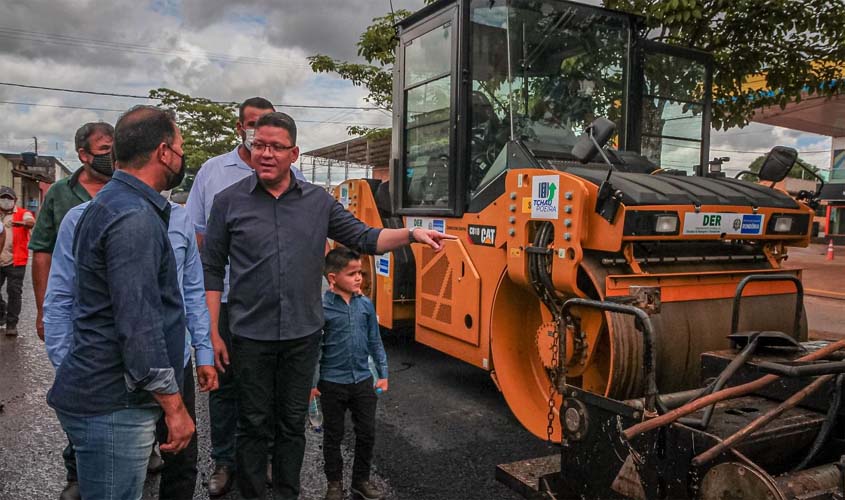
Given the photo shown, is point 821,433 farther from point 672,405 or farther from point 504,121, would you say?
point 504,121

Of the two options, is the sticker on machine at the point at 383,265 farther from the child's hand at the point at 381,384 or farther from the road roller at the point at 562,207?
the child's hand at the point at 381,384

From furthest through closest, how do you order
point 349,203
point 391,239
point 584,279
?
point 349,203
point 584,279
point 391,239

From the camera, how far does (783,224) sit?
4148mm

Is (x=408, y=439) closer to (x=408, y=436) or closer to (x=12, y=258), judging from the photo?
(x=408, y=436)

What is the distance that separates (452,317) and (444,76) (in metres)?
1.84

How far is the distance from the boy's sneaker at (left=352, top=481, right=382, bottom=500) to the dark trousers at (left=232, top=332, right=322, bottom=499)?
0.45 meters

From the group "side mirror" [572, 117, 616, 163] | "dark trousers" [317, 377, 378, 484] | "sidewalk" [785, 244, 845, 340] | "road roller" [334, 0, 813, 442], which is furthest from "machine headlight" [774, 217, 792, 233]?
"dark trousers" [317, 377, 378, 484]

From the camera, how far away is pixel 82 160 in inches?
141

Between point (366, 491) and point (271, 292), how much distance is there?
47.8 inches

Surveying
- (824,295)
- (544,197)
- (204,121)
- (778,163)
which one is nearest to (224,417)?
(544,197)

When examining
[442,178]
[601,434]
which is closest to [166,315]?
[601,434]

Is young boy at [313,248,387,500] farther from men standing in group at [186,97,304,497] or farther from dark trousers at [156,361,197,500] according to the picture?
dark trousers at [156,361,197,500]

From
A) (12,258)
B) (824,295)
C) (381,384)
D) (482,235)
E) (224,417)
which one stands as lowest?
(824,295)

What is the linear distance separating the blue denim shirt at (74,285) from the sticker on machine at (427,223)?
2.60 m
